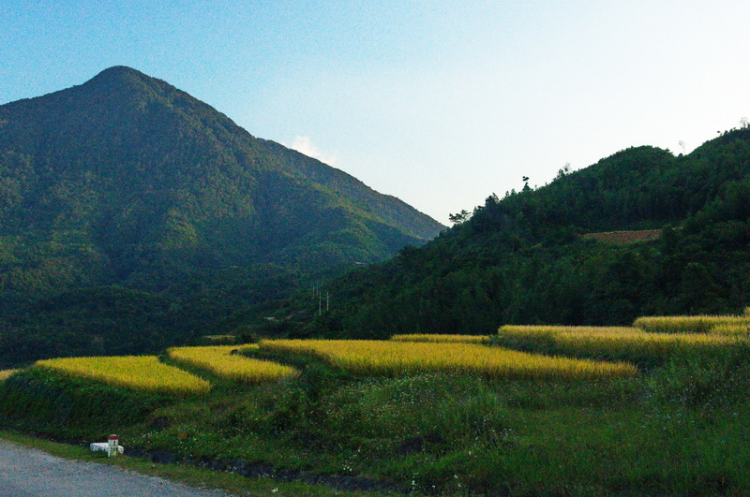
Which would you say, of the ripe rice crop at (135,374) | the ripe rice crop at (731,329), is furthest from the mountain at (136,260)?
the ripe rice crop at (731,329)

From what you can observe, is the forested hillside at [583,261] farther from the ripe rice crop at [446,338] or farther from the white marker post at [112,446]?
the white marker post at [112,446]

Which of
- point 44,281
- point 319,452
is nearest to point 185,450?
point 319,452

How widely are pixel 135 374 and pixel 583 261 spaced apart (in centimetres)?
4085

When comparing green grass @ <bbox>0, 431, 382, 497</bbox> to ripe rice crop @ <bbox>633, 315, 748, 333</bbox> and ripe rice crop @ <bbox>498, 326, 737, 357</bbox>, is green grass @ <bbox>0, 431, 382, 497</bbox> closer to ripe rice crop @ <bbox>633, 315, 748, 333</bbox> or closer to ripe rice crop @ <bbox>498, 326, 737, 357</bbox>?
ripe rice crop @ <bbox>498, 326, 737, 357</bbox>

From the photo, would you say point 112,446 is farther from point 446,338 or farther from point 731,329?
point 446,338

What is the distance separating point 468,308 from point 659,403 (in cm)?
3860

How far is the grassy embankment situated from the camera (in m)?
7.86

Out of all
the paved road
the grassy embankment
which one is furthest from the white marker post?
the grassy embankment

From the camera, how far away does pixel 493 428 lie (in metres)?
10.3

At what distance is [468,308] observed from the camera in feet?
162

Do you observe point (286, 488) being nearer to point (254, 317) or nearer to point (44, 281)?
point (254, 317)

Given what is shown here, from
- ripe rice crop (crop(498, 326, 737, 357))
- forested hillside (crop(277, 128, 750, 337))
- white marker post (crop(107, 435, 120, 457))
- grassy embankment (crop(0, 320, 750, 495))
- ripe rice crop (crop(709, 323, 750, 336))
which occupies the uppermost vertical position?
forested hillside (crop(277, 128, 750, 337))

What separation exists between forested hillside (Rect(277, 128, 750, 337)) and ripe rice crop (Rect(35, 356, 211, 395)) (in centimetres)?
2677

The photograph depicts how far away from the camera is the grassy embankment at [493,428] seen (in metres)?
7.86
